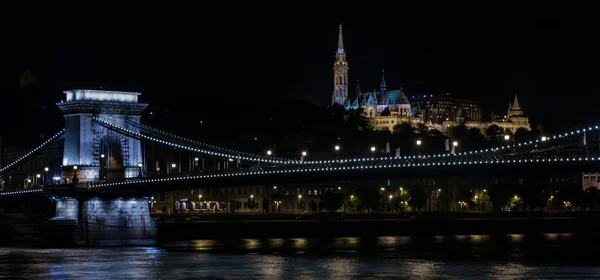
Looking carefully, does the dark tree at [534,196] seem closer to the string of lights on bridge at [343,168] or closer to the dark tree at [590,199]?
the dark tree at [590,199]

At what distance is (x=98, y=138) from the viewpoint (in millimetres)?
82375

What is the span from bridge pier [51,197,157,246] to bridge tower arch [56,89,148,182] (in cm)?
258

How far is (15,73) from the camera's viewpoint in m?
188

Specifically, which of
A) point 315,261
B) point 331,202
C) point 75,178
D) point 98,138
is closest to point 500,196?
point 331,202

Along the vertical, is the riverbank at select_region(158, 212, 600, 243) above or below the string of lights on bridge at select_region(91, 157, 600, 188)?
below

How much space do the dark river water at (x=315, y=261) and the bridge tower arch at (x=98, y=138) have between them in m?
5.94

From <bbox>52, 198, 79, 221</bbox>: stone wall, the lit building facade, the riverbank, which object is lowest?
the riverbank

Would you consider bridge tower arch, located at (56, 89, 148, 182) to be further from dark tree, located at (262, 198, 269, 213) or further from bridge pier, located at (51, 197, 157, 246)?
Result: dark tree, located at (262, 198, 269, 213)

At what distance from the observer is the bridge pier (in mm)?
78438

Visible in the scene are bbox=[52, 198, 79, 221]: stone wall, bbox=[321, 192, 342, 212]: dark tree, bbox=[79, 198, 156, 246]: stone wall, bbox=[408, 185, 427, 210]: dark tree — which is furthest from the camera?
bbox=[408, 185, 427, 210]: dark tree

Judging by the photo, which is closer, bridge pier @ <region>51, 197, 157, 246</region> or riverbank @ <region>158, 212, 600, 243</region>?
bridge pier @ <region>51, 197, 157, 246</region>

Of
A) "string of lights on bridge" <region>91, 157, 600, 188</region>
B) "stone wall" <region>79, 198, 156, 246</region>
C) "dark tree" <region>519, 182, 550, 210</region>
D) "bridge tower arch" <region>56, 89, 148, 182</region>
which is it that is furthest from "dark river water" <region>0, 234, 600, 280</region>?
"dark tree" <region>519, 182, 550, 210</region>

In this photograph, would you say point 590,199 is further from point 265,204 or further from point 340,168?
point 340,168

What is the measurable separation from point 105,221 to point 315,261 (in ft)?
57.8
